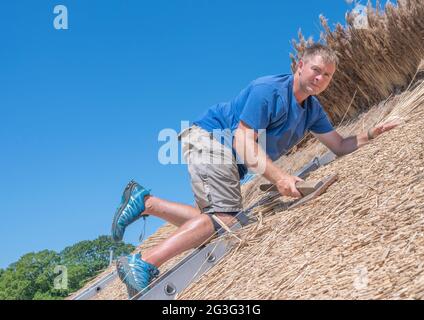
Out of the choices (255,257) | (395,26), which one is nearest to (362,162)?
(255,257)

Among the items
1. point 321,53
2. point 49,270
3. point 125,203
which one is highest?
point 49,270

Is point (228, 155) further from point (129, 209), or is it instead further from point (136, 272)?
point (136, 272)

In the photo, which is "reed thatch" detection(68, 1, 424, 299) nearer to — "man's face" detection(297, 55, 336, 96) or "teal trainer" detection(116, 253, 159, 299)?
"teal trainer" detection(116, 253, 159, 299)

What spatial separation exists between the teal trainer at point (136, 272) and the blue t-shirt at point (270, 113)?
2.11ft

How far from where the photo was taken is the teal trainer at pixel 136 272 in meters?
2.00

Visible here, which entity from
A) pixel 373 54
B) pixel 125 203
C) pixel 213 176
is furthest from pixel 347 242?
pixel 373 54

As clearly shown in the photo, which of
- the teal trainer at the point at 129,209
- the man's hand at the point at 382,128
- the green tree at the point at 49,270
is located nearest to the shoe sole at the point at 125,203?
the teal trainer at the point at 129,209

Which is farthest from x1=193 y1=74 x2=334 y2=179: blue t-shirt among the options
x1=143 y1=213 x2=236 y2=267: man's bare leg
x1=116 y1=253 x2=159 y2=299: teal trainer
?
x1=116 y1=253 x2=159 y2=299: teal trainer

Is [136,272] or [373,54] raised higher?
[373,54]

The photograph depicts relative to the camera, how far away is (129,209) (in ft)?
7.51

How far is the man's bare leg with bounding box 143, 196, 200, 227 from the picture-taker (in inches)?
91.3

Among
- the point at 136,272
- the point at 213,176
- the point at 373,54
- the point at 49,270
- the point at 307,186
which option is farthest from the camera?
the point at 49,270

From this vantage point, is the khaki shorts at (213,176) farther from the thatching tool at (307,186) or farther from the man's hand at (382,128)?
the man's hand at (382,128)

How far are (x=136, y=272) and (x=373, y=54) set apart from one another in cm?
266
